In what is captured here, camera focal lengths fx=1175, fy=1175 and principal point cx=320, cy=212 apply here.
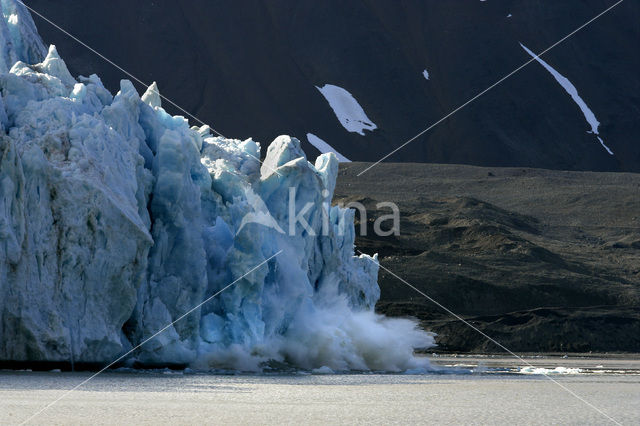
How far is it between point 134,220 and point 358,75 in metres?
102

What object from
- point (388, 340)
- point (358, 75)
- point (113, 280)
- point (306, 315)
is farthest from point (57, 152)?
point (358, 75)

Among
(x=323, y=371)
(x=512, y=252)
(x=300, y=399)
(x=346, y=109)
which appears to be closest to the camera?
(x=300, y=399)

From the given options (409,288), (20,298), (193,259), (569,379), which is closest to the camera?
(20,298)

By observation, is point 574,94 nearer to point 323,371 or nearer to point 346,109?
point 346,109

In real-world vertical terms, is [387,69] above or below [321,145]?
above

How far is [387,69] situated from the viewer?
12862cm

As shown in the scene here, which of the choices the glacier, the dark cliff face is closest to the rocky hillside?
the dark cliff face

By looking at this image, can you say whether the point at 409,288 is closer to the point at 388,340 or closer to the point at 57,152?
the point at 388,340

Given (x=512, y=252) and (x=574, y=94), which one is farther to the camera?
(x=574, y=94)

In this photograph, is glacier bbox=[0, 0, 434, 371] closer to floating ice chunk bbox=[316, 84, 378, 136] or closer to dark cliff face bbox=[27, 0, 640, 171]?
dark cliff face bbox=[27, 0, 640, 171]

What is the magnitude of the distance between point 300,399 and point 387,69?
107874mm

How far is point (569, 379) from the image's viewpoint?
1358 inches

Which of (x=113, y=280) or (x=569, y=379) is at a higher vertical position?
(x=113, y=280)

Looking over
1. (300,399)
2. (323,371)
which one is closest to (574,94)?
(323,371)
